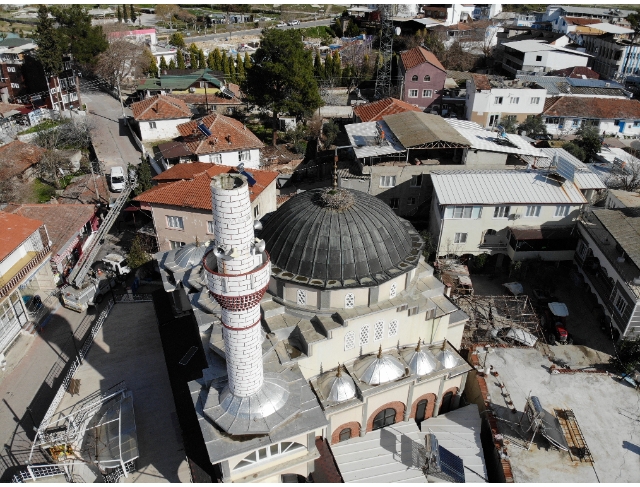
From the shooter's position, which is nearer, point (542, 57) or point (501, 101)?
point (501, 101)

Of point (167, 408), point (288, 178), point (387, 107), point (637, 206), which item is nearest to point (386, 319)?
point (167, 408)

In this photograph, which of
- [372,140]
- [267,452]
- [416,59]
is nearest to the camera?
[267,452]

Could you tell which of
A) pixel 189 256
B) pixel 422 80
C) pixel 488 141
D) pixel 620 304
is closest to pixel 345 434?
pixel 189 256

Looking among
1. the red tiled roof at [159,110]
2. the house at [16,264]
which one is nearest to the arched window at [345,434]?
the house at [16,264]

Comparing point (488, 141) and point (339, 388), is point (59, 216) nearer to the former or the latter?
point (339, 388)

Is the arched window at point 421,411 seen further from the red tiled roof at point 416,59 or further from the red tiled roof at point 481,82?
the red tiled roof at point 416,59

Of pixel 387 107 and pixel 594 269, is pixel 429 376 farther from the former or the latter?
pixel 387 107

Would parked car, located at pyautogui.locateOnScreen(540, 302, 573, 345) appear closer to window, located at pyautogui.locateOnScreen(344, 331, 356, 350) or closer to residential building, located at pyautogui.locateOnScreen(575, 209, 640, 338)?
residential building, located at pyautogui.locateOnScreen(575, 209, 640, 338)
